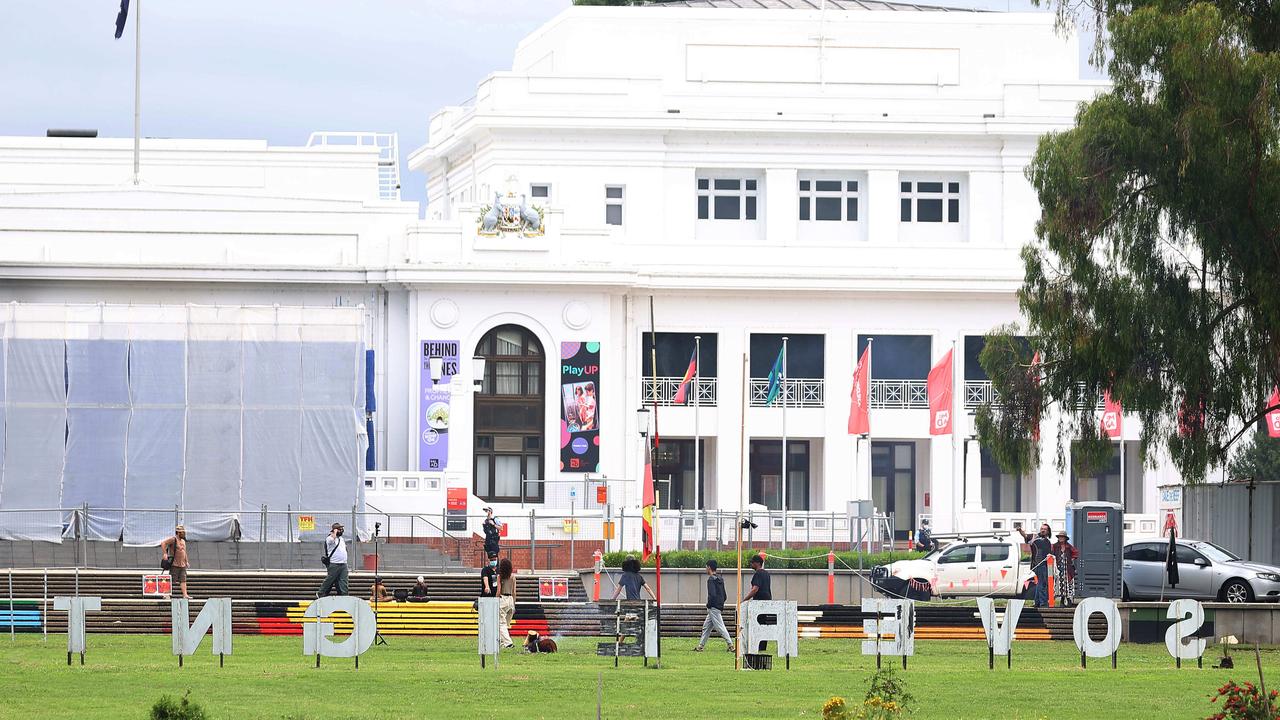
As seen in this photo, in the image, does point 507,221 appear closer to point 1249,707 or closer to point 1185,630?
point 1185,630

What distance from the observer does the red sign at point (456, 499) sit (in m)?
47.3

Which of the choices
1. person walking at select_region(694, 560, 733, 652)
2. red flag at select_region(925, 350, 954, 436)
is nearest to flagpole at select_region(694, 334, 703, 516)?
red flag at select_region(925, 350, 954, 436)

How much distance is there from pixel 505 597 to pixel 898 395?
24438 millimetres

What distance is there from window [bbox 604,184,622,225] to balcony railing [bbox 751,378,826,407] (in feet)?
19.6

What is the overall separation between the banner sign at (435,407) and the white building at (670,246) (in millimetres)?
68

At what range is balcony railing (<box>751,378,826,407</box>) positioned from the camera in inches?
2126

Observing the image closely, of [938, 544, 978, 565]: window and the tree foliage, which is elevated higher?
the tree foliage

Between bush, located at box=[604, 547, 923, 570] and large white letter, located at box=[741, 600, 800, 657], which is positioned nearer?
large white letter, located at box=[741, 600, 800, 657]

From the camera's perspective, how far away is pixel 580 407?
170ft

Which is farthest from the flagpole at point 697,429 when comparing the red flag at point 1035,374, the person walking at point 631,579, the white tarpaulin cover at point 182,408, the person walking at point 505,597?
the person walking at point 505,597

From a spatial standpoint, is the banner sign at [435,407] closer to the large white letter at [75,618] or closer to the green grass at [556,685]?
the green grass at [556,685]

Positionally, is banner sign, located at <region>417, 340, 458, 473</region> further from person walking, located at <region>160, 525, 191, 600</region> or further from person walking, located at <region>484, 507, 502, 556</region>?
person walking, located at <region>160, 525, 191, 600</region>

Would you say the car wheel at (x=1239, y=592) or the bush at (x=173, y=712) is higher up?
the bush at (x=173, y=712)

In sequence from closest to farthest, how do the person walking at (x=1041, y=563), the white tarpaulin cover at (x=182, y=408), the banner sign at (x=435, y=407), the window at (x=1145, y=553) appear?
the person walking at (x=1041, y=563) → the window at (x=1145, y=553) → the white tarpaulin cover at (x=182, y=408) → the banner sign at (x=435, y=407)
